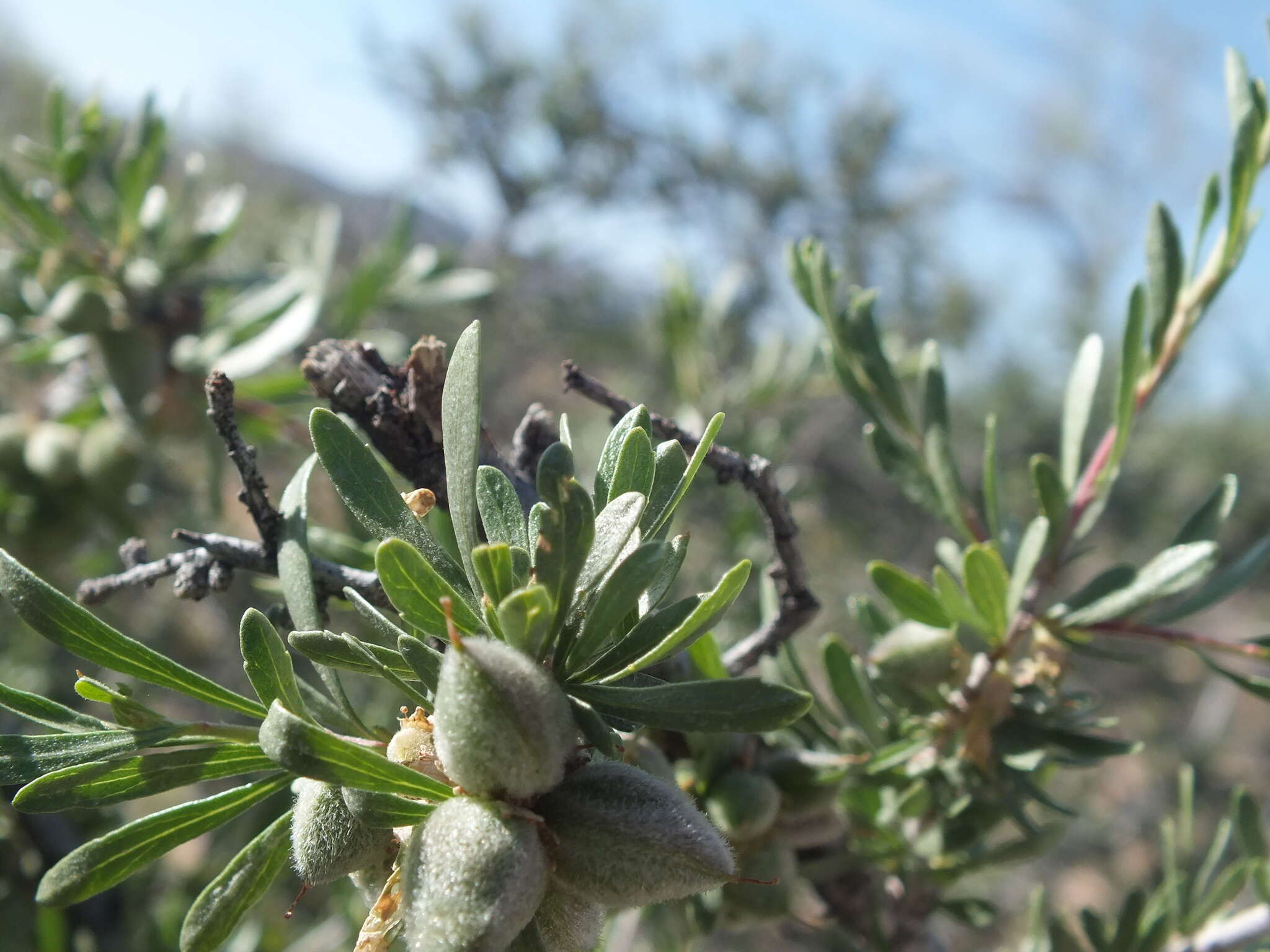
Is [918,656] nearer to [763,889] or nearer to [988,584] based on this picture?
[988,584]

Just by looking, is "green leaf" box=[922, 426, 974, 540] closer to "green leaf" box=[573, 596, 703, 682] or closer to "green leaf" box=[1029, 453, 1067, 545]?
"green leaf" box=[1029, 453, 1067, 545]

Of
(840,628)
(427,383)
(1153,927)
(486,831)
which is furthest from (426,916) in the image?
(840,628)

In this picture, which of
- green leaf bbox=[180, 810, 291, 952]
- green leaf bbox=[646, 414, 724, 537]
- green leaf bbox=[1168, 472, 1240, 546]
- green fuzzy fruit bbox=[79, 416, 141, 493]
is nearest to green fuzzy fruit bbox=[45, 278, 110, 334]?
green fuzzy fruit bbox=[79, 416, 141, 493]

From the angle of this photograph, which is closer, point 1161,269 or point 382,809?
point 382,809

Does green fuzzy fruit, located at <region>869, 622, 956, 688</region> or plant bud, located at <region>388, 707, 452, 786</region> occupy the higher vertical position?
plant bud, located at <region>388, 707, 452, 786</region>

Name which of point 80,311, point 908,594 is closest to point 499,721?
point 908,594

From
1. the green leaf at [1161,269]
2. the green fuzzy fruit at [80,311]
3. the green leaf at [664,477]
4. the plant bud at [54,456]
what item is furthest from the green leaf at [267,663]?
the plant bud at [54,456]
